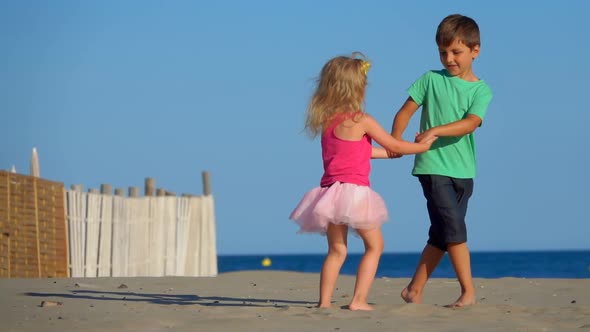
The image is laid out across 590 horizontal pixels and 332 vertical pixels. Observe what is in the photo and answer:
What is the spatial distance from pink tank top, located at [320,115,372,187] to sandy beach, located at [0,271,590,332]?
74 cm

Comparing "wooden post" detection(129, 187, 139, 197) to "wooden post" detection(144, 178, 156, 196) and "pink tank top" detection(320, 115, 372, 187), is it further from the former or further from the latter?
"pink tank top" detection(320, 115, 372, 187)

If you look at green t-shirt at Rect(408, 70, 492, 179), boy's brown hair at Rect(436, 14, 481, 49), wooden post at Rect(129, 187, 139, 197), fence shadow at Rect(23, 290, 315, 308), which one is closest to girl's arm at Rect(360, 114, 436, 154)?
green t-shirt at Rect(408, 70, 492, 179)

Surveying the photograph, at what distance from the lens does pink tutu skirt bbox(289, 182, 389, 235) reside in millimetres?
5879

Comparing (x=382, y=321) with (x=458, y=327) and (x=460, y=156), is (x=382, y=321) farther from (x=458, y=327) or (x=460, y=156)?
(x=460, y=156)

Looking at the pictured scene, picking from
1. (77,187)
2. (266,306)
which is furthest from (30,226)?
(266,306)

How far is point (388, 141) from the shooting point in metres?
Answer: 6.19

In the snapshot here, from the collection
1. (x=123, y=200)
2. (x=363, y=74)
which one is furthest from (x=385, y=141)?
A: (x=123, y=200)

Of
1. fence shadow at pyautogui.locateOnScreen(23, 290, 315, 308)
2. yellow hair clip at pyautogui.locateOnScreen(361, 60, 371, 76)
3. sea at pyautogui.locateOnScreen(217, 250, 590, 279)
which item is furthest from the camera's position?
sea at pyautogui.locateOnScreen(217, 250, 590, 279)

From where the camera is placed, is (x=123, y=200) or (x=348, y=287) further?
(x=123, y=200)

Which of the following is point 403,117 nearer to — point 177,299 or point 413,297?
point 413,297

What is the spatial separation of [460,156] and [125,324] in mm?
2269

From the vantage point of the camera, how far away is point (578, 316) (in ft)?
18.5

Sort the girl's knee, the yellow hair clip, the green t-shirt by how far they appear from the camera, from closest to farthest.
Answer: the girl's knee, the yellow hair clip, the green t-shirt

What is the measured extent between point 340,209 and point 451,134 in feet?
2.74
